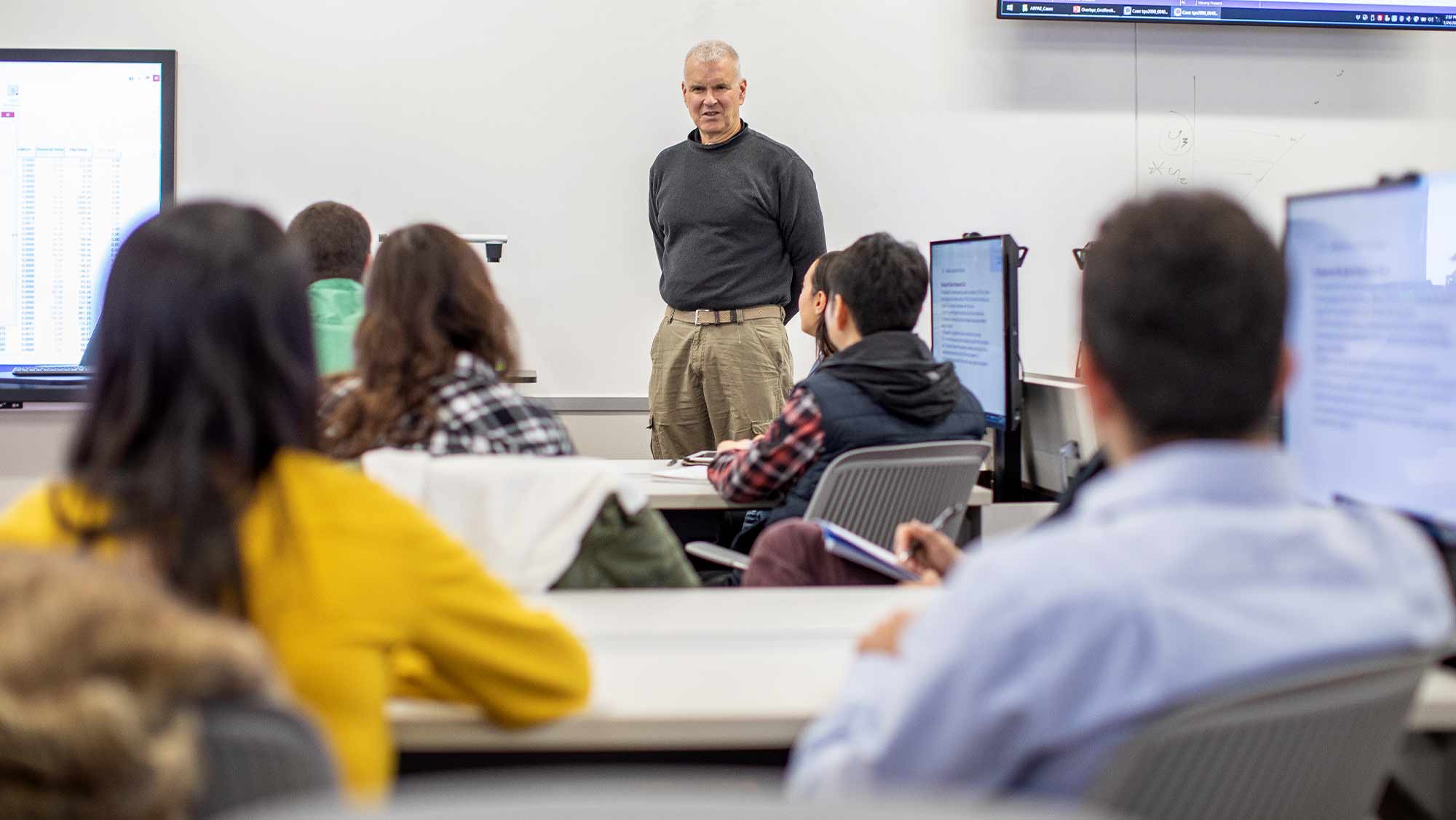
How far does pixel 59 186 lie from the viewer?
4.57m

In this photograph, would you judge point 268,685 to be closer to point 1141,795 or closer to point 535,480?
point 1141,795

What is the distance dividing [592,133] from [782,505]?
7.80ft

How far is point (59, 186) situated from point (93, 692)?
4.34 meters

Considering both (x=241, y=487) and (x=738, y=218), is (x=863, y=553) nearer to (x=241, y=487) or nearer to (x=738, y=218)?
(x=241, y=487)

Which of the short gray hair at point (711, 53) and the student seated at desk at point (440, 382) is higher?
the short gray hair at point (711, 53)

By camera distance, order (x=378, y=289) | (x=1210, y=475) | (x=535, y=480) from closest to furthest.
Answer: (x=1210, y=475) → (x=535, y=480) → (x=378, y=289)

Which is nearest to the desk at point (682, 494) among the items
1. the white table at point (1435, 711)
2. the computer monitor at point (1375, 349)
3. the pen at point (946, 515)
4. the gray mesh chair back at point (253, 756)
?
the pen at point (946, 515)

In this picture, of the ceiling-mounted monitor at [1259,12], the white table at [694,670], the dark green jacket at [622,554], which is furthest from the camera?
the ceiling-mounted monitor at [1259,12]

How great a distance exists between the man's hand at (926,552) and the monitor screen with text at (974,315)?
1054 millimetres

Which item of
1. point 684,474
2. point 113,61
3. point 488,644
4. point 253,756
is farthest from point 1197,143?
point 253,756

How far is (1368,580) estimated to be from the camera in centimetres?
103

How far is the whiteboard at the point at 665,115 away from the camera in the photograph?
15.5ft

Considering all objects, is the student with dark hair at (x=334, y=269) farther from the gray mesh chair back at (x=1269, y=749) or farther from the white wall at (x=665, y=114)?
the gray mesh chair back at (x=1269, y=749)

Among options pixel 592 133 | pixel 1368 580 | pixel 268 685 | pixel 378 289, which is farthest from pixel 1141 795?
pixel 592 133
